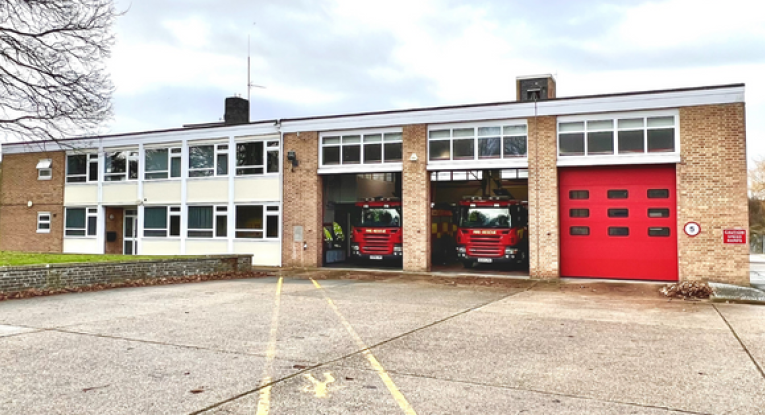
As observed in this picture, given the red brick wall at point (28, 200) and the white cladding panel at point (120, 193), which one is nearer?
the white cladding panel at point (120, 193)

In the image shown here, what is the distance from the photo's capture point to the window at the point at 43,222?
2473cm

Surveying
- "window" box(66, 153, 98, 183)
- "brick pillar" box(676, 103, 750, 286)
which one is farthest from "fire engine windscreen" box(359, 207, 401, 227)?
"window" box(66, 153, 98, 183)

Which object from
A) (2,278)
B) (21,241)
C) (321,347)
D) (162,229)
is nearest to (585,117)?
(321,347)

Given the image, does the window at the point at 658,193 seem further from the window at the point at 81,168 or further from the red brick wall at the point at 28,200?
the red brick wall at the point at 28,200

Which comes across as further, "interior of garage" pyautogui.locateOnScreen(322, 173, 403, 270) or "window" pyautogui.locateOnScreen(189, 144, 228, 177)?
"window" pyautogui.locateOnScreen(189, 144, 228, 177)

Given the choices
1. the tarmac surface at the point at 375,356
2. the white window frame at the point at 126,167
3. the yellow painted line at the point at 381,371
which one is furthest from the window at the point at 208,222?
the yellow painted line at the point at 381,371

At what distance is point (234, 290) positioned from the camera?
13.1 metres

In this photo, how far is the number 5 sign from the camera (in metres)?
14.7

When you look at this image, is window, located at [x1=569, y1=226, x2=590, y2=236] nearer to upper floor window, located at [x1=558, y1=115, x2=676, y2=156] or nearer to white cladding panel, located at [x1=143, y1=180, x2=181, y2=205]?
upper floor window, located at [x1=558, y1=115, x2=676, y2=156]

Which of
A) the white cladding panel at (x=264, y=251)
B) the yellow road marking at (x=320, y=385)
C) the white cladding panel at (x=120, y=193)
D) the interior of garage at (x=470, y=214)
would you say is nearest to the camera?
the yellow road marking at (x=320, y=385)

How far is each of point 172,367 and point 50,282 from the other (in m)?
7.79

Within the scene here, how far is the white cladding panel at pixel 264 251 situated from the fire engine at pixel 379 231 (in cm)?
281

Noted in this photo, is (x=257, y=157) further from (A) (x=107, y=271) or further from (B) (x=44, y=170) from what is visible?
(B) (x=44, y=170)

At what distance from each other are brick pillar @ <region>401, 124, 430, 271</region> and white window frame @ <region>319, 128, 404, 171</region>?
0.54 metres
